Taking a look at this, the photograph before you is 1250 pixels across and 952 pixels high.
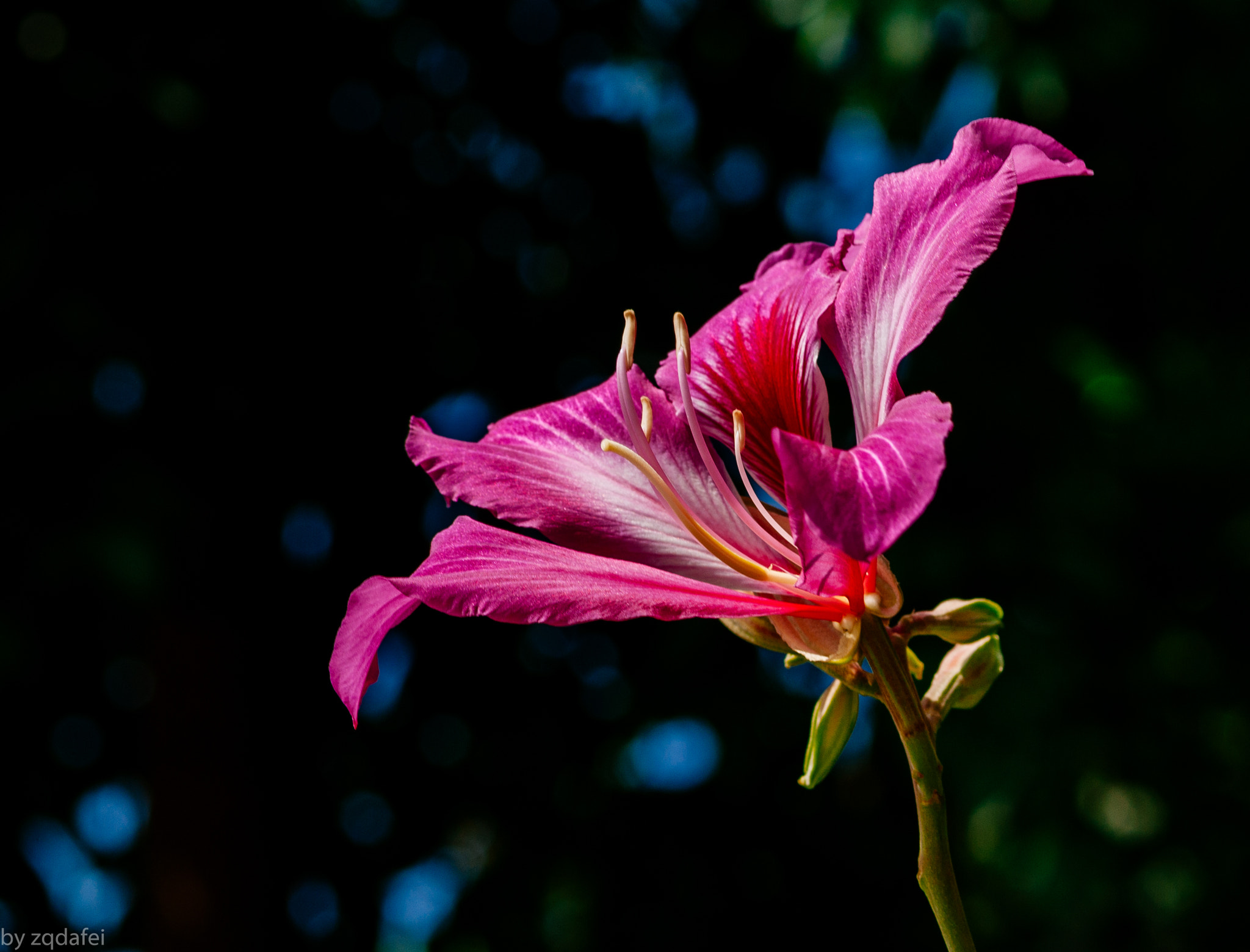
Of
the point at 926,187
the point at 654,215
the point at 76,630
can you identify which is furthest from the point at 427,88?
the point at 926,187

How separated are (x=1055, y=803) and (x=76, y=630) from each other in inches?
98.2

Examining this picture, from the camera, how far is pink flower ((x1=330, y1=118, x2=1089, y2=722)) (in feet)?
1.68

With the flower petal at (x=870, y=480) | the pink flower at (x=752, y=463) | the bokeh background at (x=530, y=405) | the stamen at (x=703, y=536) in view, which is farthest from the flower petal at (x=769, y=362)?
the bokeh background at (x=530, y=405)

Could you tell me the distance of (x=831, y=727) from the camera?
630mm

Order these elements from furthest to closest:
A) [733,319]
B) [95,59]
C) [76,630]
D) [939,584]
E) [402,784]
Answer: [402,784]
[76,630]
[95,59]
[939,584]
[733,319]

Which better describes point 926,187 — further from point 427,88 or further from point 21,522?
point 427,88

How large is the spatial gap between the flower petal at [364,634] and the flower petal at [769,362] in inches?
10.3

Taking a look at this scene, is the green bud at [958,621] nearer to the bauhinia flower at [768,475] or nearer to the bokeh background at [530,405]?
the bauhinia flower at [768,475]

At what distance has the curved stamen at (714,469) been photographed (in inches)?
26.0

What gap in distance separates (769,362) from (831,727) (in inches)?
10.6

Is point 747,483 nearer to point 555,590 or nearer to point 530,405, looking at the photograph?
point 555,590

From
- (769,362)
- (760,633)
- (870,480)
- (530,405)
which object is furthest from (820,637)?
(530,405)

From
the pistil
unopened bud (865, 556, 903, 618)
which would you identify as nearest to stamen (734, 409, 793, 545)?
the pistil

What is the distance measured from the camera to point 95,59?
8.17 feet
